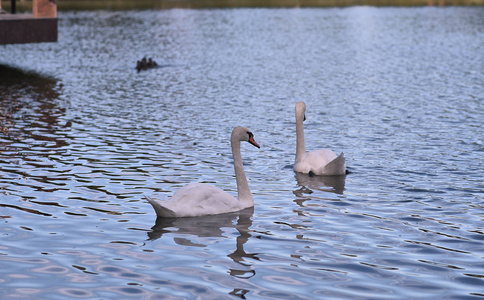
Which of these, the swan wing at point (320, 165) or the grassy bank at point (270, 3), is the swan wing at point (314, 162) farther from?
the grassy bank at point (270, 3)

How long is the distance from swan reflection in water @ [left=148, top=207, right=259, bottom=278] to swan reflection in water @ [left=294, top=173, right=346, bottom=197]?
1.87m

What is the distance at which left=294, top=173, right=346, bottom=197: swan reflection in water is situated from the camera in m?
13.7

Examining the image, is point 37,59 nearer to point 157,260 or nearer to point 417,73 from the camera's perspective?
point 417,73

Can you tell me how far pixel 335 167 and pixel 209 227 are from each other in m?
3.98

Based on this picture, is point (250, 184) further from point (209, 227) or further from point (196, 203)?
point (209, 227)

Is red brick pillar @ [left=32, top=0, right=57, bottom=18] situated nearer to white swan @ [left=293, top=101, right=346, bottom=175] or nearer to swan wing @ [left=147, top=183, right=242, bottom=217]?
white swan @ [left=293, top=101, right=346, bottom=175]

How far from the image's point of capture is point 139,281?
8711 millimetres

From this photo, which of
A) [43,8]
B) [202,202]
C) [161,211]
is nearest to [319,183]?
[202,202]

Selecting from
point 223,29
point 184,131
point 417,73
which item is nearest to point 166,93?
point 184,131

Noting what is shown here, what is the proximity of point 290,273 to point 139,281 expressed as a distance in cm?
172

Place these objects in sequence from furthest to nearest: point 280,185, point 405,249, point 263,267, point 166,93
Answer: point 166,93 < point 280,185 < point 405,249 < point 263,267

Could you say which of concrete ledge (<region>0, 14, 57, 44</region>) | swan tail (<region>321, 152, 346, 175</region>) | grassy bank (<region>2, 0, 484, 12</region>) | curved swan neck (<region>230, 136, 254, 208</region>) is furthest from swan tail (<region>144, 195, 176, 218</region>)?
grassy bank (<region>2, 0, 484, 12</region>)

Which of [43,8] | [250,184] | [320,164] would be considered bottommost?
[250,184]

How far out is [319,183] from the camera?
47.0 ft
